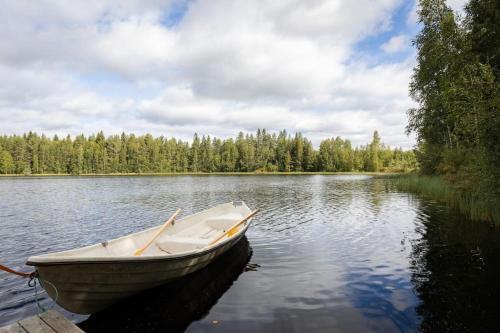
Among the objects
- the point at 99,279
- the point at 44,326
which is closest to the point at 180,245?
the point at 99,279

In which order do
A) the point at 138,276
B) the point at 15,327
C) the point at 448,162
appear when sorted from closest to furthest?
the point at 15,327 → the point at 138,276 → the point at 448,162

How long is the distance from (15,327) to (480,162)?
18194 mm

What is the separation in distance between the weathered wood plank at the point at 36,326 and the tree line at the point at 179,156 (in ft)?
412

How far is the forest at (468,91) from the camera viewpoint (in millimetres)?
14039

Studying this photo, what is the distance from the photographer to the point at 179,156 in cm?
14125

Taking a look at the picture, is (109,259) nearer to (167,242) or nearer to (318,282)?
(167,242)

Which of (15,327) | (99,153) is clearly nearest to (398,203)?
(15,327)

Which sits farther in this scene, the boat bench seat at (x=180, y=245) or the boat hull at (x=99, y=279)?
the boat bench seat at (x=180, y=245)

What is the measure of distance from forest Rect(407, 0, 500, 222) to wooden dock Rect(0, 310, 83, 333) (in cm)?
1674

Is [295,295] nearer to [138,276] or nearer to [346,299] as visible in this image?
[346,299]

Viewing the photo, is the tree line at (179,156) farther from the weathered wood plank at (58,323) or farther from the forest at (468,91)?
the weathered wood plank at (58,323)

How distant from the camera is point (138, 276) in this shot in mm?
7547

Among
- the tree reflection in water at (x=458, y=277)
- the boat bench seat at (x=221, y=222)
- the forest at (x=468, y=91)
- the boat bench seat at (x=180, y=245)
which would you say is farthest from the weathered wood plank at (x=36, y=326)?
the forest at (x=468, y=91)

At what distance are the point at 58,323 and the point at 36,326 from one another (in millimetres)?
350
